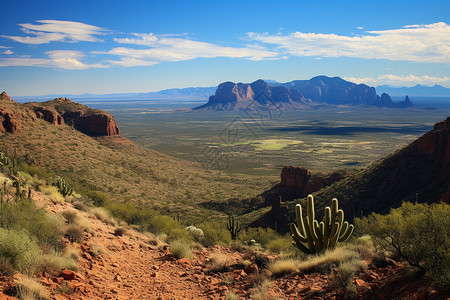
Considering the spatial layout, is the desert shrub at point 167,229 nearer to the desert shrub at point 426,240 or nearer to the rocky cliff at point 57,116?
the desert shrub at point 426,240

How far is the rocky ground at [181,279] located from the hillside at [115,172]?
2072 cm

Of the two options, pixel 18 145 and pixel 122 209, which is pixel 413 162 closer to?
pixel 122 209

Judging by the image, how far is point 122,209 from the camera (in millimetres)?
14641

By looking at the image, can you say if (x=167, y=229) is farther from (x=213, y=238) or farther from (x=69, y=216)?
(x=69, y=216)

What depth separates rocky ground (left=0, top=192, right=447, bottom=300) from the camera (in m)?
6.15

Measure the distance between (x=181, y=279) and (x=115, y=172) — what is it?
→ 38211 millimetres

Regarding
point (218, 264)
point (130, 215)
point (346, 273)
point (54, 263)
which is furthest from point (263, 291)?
point (130, 215)

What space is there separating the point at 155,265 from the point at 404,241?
6695mm

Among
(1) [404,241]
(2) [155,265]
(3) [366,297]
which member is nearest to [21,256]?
(2) [155,265]

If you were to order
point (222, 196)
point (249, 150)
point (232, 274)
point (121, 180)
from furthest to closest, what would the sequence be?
point (249, 150), point (222, 196), point (121, 180), point (232, 274)

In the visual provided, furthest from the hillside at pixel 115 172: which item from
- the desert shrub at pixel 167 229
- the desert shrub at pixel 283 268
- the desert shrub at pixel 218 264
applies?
the desert shrub at pixel 283 268

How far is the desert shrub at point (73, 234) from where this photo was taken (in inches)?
346

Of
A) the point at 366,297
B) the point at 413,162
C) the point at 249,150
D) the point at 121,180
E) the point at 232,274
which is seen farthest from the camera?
the point at 249,150

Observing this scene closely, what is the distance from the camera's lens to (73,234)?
8867 millimetres
